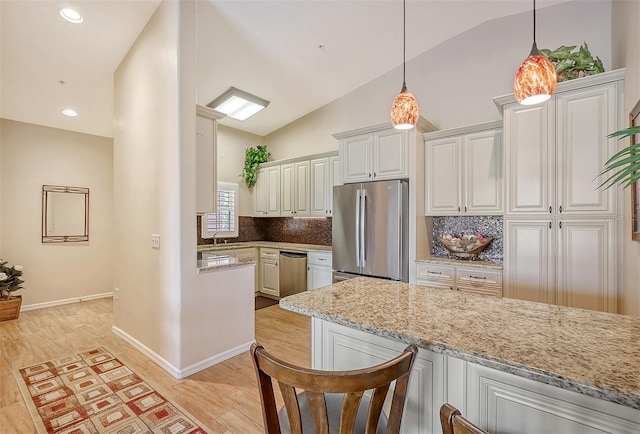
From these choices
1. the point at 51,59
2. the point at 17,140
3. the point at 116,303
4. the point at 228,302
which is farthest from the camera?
the point at 17,140

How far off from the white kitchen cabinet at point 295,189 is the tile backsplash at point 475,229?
2076mm

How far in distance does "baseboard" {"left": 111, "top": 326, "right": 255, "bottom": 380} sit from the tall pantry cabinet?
2.67 metres

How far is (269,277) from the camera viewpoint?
16.6 ft

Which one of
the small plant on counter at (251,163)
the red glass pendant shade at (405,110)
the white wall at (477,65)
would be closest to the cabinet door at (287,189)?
the small plant on counter at (251,163)

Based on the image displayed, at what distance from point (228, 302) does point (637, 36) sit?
12.2ft

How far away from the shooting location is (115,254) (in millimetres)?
3467

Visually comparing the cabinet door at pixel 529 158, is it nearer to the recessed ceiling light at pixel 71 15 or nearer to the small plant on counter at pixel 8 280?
the recessed ceiling light at pixel 71 15

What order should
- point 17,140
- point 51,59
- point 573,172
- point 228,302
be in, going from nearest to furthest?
1. point 573,172
2. point 228,302
3. point 51,59
4. point 17,140

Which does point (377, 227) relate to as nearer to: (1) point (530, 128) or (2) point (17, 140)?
(1) point (530, 128)

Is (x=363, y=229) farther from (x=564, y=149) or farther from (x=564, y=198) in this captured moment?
(x=564, y=149)

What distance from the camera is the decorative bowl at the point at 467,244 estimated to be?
3.17 meters

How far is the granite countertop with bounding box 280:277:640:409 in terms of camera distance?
29.9 inches

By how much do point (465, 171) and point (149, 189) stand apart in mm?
3252

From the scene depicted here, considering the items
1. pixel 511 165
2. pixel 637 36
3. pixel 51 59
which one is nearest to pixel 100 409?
pixel 51 59
